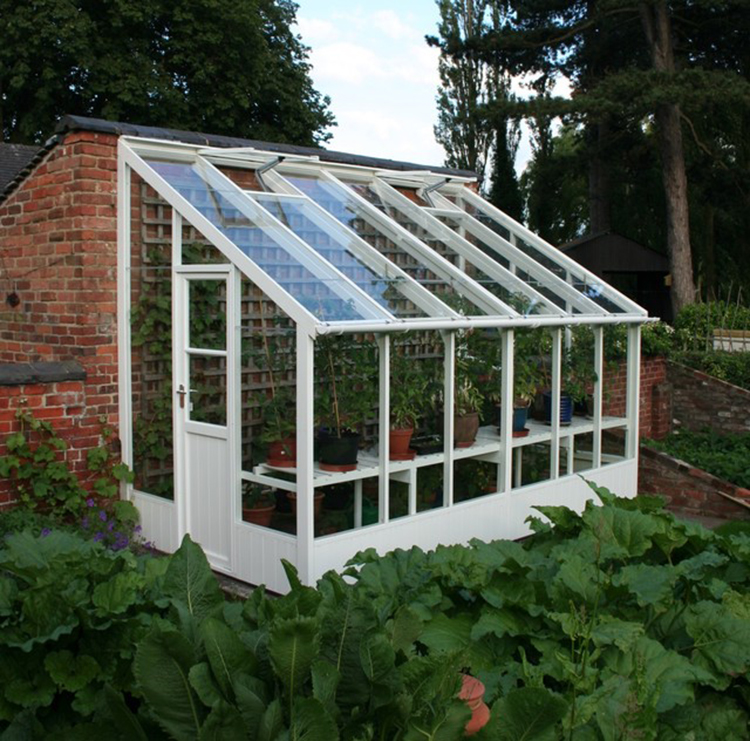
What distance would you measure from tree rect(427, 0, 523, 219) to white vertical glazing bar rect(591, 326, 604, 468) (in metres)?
17.6

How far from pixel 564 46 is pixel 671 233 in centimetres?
498

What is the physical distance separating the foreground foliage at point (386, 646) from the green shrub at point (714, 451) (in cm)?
552

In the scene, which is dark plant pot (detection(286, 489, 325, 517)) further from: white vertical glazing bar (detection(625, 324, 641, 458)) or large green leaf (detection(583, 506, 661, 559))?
white vertical glazing bar (detection(625, 324, 641, 458))

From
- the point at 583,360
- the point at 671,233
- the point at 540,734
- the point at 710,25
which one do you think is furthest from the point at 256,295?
the point at 710,25

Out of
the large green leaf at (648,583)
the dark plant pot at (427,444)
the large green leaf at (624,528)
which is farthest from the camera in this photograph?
the dark plant pot at (427,444)

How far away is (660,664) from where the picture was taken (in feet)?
10.3

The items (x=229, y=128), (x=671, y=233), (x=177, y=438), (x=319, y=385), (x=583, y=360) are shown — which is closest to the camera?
(x=319, y=385)

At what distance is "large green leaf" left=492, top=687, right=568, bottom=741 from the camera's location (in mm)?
2529

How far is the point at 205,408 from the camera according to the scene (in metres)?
6.24

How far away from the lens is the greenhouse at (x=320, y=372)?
5.79 m

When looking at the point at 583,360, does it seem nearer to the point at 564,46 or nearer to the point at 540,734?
the point at 540,734

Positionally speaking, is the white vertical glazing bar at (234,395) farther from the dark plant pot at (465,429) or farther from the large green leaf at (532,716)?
the large green leaf at (532,716)

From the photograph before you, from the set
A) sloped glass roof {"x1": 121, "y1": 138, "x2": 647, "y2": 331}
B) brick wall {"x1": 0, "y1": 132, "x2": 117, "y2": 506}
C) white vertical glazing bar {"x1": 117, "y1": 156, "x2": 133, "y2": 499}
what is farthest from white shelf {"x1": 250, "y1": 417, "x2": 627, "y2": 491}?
brick wall {"x1": 0, "y1": 132, "x2": 117, "y2": 506}

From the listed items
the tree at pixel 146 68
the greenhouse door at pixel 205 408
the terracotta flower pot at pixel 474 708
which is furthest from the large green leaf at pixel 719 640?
the tree at pixel 146 68
